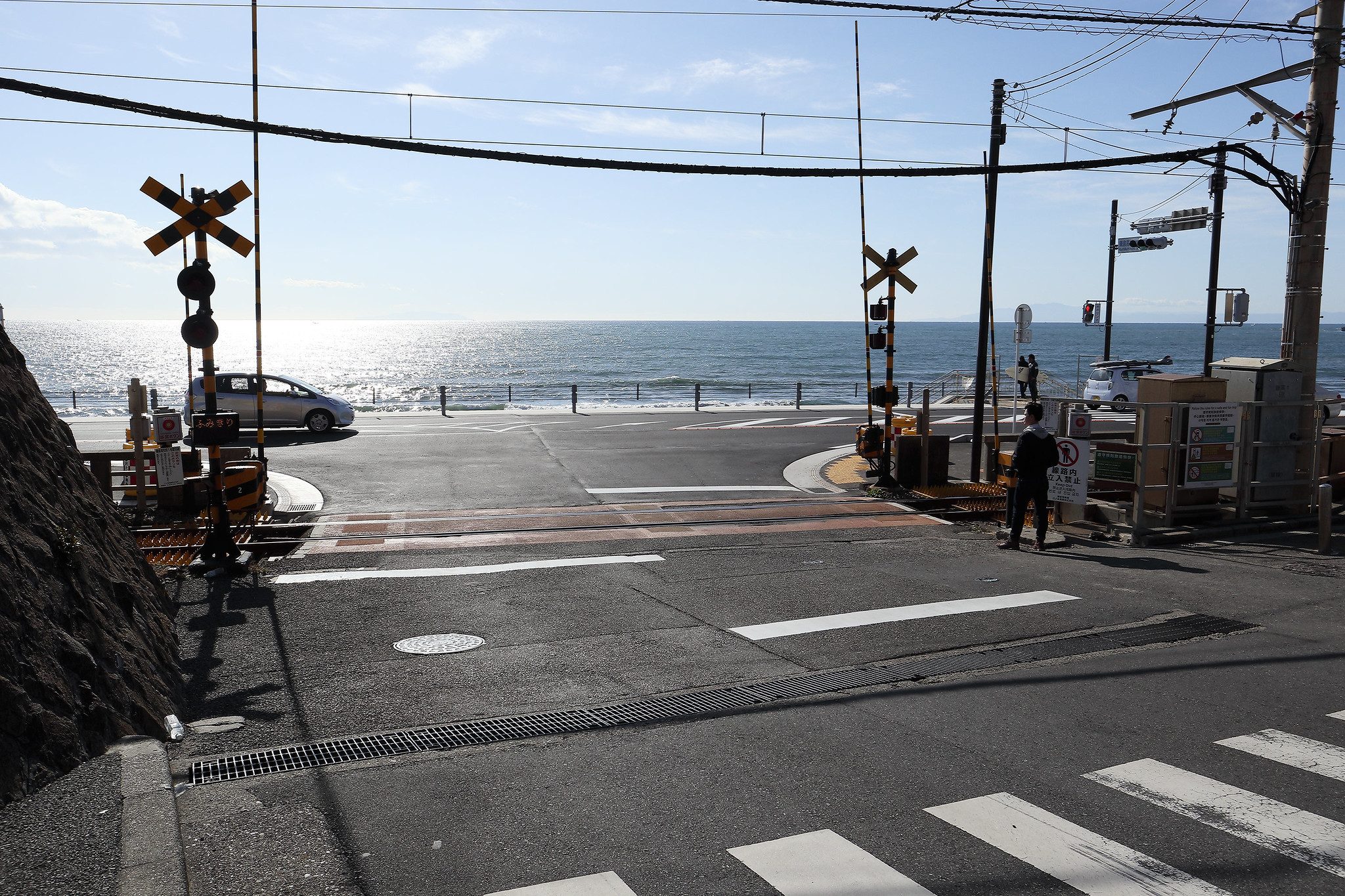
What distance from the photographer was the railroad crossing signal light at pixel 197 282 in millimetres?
9906

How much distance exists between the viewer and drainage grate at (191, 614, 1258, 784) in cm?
540

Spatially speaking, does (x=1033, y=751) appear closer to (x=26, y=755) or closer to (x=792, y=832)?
(x=792, y=832)

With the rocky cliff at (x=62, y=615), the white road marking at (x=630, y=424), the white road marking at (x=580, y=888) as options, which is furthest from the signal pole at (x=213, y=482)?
the white road marking at (x=630, y=424)

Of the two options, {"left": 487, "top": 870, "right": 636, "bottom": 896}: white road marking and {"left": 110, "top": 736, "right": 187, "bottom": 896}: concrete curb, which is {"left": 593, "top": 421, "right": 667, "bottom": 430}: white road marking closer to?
{"left": 110, "top": 736, "right": 187, "bottom": 896}: concrete curb

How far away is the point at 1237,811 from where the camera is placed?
468 centimetres

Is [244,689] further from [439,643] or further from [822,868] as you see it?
[822,868]

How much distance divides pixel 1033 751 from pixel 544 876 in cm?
294

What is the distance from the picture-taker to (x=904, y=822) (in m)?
4.57

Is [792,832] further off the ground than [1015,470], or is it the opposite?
[1015,470]

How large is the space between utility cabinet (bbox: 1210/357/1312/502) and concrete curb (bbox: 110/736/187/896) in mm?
12977

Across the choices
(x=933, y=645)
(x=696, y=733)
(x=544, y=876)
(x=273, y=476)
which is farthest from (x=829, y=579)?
(x=273, y=476)

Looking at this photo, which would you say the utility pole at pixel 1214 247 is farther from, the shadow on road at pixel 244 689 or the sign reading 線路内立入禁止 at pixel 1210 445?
the shadow on road at pixel 244 689

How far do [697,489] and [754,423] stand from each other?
12.1 metres

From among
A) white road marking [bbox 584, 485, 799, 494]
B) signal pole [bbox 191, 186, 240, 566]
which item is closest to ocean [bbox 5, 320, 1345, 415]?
white road marking [bbox 584, 485, 799, 494]
